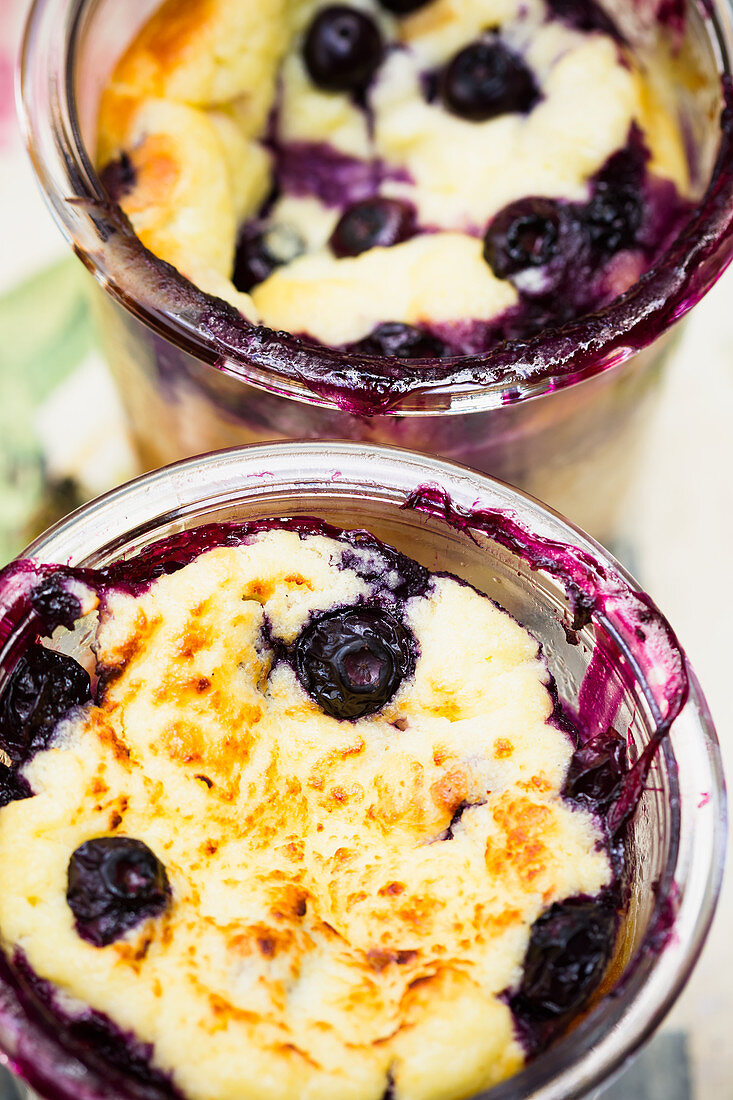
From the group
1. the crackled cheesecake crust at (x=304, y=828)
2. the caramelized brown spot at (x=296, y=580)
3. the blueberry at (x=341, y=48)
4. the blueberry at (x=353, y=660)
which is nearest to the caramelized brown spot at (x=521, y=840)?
the crackled cheesecake crust at (x=304, y=828)

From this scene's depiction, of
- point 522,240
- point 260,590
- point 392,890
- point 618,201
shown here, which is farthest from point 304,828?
point 618,201

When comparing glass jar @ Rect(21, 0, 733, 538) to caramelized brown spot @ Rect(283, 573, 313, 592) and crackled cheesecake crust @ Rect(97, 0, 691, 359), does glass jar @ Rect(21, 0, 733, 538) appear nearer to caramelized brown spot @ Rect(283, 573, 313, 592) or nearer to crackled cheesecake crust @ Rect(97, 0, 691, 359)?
crackled cheesecake crust @ Rect(97, 0, 691, 359)

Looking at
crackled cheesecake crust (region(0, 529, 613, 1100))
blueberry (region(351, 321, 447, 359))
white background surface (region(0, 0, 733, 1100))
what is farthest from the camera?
white background surface (region(0, 0, 733, 1100))

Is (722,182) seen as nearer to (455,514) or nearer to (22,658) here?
(455,514)

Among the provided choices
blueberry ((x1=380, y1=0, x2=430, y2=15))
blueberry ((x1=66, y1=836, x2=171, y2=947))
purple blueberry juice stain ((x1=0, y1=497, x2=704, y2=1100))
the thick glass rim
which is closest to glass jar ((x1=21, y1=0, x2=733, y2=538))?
the thick glass rim

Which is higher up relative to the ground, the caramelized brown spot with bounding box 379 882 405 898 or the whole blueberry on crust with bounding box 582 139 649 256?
the whole blueberry on crust with bounding box 582 139 649 256

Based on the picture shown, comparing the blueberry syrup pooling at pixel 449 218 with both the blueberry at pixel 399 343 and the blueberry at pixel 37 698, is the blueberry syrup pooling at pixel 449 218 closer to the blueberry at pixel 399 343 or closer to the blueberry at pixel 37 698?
the blueberry at pixel 399 343

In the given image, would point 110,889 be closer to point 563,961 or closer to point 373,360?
point 563,961

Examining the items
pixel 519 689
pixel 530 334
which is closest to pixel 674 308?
pixel 530 334
